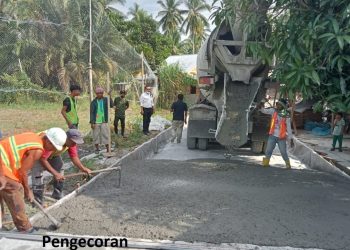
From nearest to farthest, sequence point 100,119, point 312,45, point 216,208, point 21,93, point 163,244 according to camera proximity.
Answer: point 163,244 < point 312,45 < point 216,208 < point 100,119 < point 21,93

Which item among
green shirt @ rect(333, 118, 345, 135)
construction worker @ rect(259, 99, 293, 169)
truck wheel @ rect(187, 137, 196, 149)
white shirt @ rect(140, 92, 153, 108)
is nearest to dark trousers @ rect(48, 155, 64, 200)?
construction worker @ rect(259, 99, 293, 169)

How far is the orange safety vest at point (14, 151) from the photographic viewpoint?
3980 millimetres

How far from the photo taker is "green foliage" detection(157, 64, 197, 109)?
2341cm

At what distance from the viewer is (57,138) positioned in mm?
4156

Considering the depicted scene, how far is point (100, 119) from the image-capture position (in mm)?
9297

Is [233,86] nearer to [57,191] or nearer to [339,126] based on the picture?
[339,126]

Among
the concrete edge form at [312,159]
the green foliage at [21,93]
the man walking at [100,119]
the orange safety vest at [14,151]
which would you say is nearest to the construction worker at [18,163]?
the orange safety vest at [14,151]

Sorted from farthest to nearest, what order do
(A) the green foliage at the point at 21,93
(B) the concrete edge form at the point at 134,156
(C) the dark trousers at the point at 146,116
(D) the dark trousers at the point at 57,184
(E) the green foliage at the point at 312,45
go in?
(A) the green foliage at the point at 21,93 → (C) the dark trousers at the point at 146,116 → (D) the dark trousers at the point at 57,184 → (B) the concrete edge form at the point at 134,156 → (E) the green foliage at the point at 312,45

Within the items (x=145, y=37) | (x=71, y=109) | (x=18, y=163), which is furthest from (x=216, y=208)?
(x=145, y=37)

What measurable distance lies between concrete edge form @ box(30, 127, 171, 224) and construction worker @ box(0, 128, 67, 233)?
1.32 feet

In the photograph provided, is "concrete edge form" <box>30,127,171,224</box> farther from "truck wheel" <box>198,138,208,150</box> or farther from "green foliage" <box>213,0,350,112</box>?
"green foliage" <box>213,0,350,112</box>

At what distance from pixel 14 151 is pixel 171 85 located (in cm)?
1958

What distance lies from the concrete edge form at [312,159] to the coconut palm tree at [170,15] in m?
41.9

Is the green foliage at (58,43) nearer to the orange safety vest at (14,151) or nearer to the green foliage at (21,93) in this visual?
the green foliage at (21,93)
